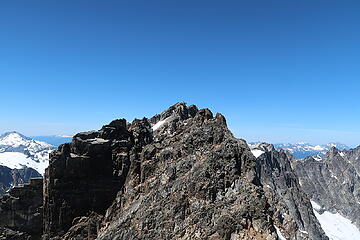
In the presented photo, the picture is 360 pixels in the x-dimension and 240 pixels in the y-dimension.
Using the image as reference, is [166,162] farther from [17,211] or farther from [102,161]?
[17,211]

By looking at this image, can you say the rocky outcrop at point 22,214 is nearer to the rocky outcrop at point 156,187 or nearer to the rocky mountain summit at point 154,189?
the rocky mountain summit at point 154,189

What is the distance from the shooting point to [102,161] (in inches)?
2048

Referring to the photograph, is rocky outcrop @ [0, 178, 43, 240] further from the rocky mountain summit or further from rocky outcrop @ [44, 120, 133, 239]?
rocky outcrop @ [44, 120, 133, 239]

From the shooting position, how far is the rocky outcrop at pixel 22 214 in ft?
172

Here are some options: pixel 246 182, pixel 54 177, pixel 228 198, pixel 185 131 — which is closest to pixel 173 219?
pixel 228 198

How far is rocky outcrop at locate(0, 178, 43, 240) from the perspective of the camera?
52.3 metres

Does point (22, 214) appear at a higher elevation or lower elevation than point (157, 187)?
lower

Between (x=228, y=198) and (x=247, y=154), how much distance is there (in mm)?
7048

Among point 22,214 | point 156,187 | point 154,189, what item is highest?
point 156,187

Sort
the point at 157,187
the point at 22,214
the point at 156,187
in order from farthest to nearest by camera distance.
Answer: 1. the point at 22,214
2. the point at 156,187
3. the point at 157,187

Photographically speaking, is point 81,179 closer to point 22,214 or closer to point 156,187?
point 22,214

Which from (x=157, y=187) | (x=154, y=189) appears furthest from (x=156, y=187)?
(x=154, y=189)

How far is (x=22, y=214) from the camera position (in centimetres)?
5297

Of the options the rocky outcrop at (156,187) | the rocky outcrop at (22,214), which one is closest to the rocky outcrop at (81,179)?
the rocky outcrop at (156,187)
